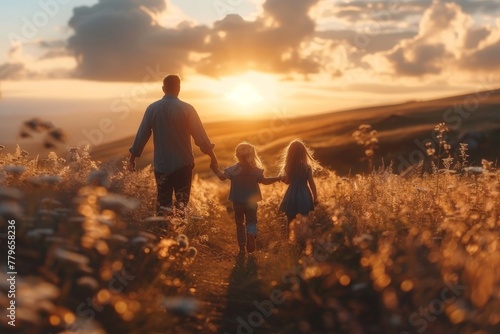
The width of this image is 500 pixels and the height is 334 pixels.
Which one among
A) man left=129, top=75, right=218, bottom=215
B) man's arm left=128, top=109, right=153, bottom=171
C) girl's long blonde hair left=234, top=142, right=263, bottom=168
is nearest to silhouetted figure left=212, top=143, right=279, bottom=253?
girl's long blonde hair left=234, top=142, right=263, bottom=168

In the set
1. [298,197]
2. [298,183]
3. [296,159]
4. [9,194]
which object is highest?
[9,194]

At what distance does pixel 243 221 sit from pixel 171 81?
2618mm

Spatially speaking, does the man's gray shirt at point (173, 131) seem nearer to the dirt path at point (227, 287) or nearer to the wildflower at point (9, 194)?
the dirt path at point (227, 287)

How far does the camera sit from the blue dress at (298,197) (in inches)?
466

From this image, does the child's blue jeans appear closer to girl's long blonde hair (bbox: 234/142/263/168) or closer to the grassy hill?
girl's long blonde hair (bbox: 234/142/263/168)

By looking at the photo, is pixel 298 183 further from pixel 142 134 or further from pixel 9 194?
pixel 9 194

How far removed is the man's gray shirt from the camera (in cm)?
1085

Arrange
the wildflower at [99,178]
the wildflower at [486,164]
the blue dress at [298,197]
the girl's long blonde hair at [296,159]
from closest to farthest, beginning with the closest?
the wildflower at [99,178] < the wildflower at [486,164] < the blue dress at [298,197] < the girl's long blonde hair at [296,159]

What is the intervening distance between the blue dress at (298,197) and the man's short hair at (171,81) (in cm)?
266

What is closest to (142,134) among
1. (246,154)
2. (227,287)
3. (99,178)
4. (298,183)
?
(246,154)

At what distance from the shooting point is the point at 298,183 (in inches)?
473

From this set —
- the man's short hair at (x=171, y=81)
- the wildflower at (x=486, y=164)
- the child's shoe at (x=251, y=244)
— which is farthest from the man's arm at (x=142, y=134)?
the wildflower at (x=486, y=164)

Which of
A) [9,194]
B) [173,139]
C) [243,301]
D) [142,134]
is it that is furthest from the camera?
[142,134]

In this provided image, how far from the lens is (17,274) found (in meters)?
6.14
